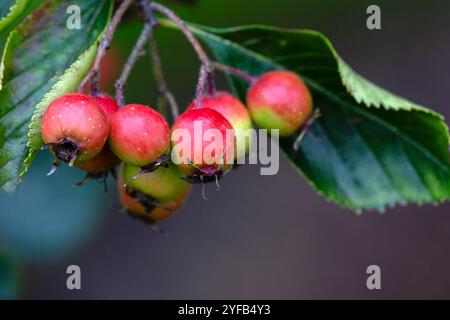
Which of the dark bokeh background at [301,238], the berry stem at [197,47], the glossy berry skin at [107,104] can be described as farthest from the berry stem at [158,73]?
the dark bokeh background at [301,238]

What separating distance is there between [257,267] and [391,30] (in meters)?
1.67

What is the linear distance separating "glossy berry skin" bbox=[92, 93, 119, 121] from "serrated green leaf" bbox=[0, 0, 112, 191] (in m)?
0.07

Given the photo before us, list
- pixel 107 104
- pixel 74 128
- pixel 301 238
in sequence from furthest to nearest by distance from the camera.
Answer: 1. pixel 301 238
2. pixel 107 104
3. pixel 74 128

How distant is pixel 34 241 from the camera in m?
2.93

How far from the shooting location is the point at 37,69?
1549 mm

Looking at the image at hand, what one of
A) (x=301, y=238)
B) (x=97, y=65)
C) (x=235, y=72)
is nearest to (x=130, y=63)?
(x=97, y=65)

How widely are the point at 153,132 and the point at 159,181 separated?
0.61ft

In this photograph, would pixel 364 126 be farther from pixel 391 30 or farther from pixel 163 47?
pixel 391 30

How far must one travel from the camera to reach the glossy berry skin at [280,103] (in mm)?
1599

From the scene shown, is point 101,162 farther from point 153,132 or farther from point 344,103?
point 344,103

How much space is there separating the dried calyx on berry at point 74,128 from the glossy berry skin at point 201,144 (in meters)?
0.16

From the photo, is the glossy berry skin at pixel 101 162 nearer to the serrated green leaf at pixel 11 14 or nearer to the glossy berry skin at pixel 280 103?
the serrated green leaf at pixel 11 14

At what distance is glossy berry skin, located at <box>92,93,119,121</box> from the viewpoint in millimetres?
1385

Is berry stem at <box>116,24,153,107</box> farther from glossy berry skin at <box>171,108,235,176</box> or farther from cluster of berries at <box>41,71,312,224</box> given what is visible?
glossy berry skin at <box>171,108,235,176</box>
